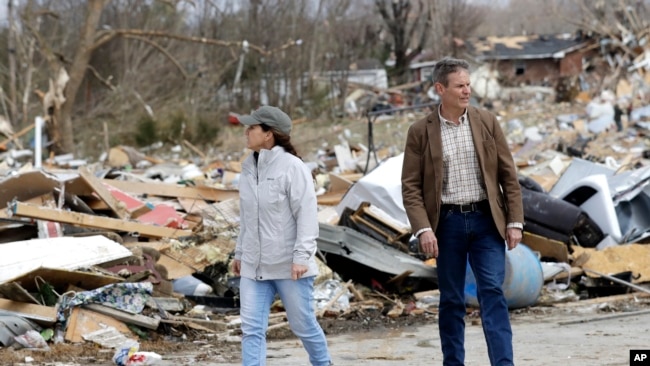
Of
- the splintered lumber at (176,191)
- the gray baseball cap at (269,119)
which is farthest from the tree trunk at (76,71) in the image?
the gray baseball cap at (269,119)

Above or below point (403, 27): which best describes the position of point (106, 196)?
below

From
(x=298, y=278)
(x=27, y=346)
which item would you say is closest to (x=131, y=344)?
(x=27, y=346)

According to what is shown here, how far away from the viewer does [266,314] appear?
5098mm

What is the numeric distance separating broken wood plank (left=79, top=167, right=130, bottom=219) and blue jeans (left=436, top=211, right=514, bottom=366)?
607cm

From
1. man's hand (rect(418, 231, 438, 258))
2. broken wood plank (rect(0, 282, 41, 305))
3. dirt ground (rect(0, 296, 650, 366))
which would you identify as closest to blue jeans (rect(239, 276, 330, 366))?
man's hand (rect(418, 231, 438, 258))

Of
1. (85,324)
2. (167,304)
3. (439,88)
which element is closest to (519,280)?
(167,304)

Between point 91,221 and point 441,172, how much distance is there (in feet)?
17.5

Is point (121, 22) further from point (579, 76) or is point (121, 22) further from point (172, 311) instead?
point (172, 311)

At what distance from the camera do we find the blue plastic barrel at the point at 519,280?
8844 millimetres

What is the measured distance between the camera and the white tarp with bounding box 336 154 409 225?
10742 mm

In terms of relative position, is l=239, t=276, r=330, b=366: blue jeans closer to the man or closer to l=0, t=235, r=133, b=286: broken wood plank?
the man

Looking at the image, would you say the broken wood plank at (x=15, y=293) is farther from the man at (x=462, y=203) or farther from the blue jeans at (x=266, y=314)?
the man at (x=462, y=203)

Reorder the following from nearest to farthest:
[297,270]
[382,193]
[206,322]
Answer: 1. [297,270]
2. [206,322]
3. [382,193]

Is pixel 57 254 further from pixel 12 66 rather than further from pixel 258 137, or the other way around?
pixel 12 66
